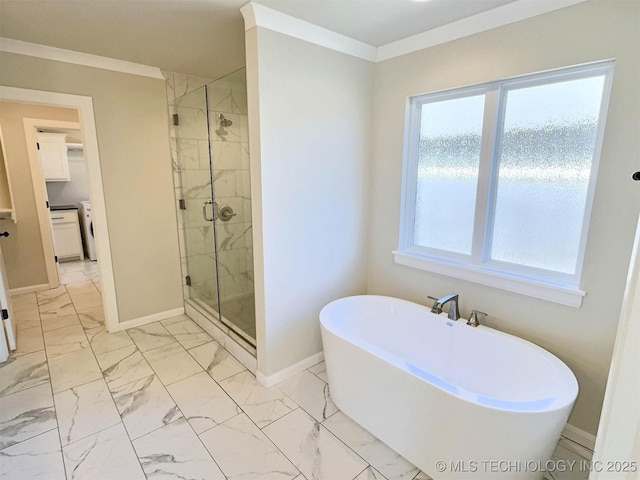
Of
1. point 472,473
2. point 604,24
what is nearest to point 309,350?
point 472,473

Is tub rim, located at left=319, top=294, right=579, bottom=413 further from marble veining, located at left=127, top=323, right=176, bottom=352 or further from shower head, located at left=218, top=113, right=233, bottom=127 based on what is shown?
shower head, located at left=218, top=113, right=233, bottom=127

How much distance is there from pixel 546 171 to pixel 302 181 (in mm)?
1454

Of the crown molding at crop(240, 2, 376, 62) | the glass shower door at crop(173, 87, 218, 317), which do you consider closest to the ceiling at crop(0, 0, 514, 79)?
the crown molding at crop(240, 2, 376, 62)

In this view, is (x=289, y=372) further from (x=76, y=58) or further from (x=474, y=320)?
(x=76, y=58)

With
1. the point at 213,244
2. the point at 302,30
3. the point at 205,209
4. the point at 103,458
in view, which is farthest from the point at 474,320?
the point at 205,209

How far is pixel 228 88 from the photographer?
265cm

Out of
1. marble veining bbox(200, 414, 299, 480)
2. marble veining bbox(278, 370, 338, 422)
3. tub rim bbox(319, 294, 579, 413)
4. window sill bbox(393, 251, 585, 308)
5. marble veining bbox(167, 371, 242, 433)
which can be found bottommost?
marble veining bbox(200, 414, 299, 480)

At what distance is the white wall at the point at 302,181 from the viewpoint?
2.01 metres

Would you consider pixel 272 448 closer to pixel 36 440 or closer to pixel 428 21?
pixel 36 440

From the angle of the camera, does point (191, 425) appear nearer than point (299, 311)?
Yes

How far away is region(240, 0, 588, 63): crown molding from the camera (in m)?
1.77

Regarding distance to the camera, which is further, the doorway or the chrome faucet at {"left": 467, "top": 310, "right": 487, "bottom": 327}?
the doorway

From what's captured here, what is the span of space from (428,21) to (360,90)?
619 millimetres

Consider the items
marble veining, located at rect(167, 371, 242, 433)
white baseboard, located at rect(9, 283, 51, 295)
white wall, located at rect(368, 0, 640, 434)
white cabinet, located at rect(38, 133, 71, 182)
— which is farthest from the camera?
white cabinet, located at rect(38, 133, 71, 182)
